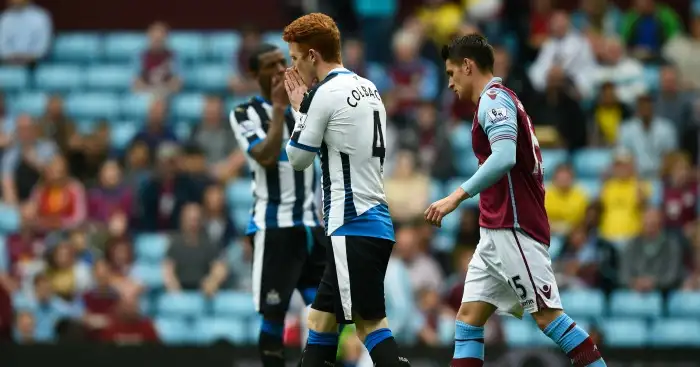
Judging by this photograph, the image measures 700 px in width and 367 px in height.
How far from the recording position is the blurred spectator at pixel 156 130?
54.1ft

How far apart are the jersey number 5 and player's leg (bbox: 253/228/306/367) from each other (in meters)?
1.54

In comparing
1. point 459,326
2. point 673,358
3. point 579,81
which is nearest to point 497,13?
point 579,81

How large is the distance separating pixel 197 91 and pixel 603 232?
6651mm

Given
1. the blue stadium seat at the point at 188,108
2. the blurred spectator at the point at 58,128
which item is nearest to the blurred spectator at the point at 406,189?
the blue stadium seat at the point at 188,108

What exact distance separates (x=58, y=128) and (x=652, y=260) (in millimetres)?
7985

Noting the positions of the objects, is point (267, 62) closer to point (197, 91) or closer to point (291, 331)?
point (291, 331)

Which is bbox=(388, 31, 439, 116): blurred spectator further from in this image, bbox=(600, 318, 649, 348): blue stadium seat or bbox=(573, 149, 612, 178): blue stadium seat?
bbox=(600, 318, 649, 348): blue stadium seat

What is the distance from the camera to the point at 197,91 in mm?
18703

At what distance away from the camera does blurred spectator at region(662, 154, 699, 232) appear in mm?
14906

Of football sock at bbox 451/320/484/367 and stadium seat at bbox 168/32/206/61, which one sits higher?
stadium seat at bbox 168/32/206/61

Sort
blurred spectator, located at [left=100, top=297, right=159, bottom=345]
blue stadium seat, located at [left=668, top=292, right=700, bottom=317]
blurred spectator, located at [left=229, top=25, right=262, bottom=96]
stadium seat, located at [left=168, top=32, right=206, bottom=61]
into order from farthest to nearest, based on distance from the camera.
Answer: stadium seat, located at [left=168, top=32, right=206, bottom=61] → blurred spectator, located at [left=229, top=25, right=262, bottom=96] → blue stadium seat, located at [left=668, top=292, right=700, bottom=317] → blurred spectator, located at [left=100, top=297, right=159, bottom=345]

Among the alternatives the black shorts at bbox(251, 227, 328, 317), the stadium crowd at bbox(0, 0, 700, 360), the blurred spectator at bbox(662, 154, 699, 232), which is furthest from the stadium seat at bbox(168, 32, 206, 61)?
the black shorts at bbox(251, 227, 328, 317)

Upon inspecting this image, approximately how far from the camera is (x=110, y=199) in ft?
51.9

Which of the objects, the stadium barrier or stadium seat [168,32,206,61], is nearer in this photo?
the stadium barrier
